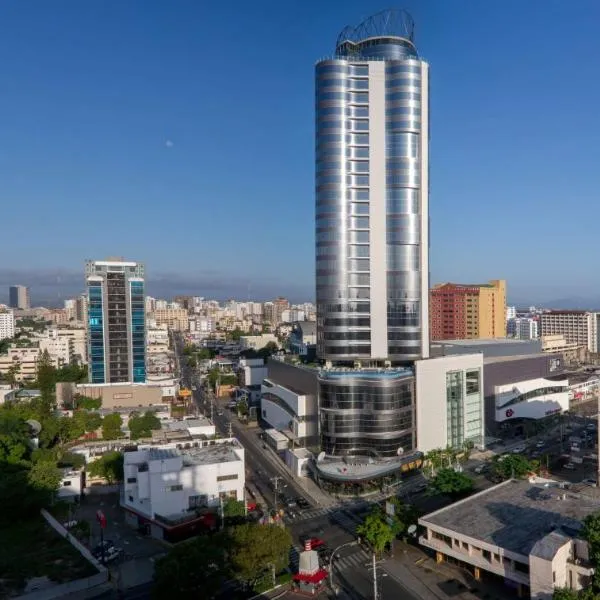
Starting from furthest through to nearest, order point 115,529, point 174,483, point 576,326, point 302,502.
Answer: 1. point 576,326
2. point 302,502
3. point 115,529
4. point 174,483

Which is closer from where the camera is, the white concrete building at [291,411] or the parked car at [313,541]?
the parked car at [313,541]

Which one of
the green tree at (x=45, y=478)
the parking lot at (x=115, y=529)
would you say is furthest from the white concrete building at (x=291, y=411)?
the green tree at (x=45, y=478)

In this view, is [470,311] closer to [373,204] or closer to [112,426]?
A: [373,204]

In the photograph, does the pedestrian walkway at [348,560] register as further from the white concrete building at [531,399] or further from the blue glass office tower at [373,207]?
the white concrete building at [531,399]

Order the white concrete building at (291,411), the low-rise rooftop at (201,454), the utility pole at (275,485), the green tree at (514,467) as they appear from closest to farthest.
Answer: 1. the low-rise rooftop at (201,454)
2. the green tree at (514,467)
3. the utility pole at (275,485)
4. the white concrete building at (291,411)

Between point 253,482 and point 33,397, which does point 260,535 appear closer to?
point 253,482

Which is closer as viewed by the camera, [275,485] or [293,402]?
[275,485]

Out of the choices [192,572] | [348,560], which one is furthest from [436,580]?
[192,572]
